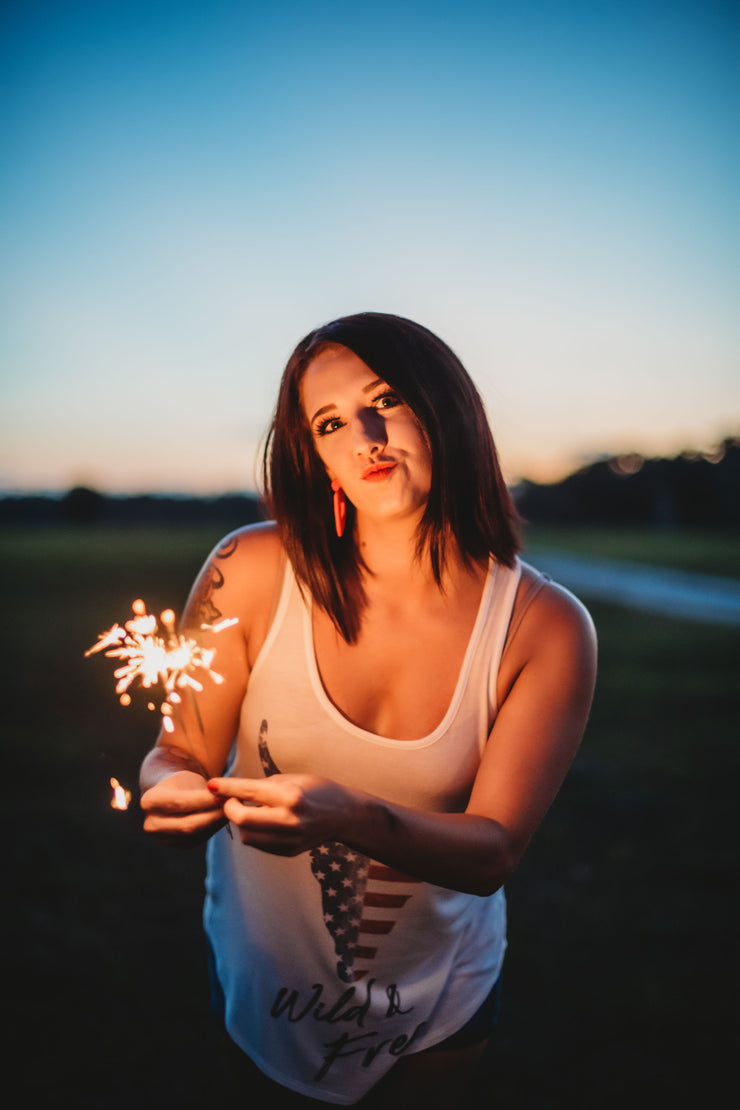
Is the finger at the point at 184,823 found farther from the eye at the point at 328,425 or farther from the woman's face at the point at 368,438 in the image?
the eye at the point at 328,425

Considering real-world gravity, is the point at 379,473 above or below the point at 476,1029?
above

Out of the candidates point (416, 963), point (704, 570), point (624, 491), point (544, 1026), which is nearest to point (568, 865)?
point (544, 1026)

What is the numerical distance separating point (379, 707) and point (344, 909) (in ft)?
2.03

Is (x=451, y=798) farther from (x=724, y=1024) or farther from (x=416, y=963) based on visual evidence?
(x=724, y=1024)

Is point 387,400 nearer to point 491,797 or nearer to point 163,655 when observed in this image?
point 163,655

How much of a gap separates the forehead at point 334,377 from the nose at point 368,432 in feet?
0.30

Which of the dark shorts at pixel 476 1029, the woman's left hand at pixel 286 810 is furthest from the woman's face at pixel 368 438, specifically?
the dark shorts at pixel 476 1029

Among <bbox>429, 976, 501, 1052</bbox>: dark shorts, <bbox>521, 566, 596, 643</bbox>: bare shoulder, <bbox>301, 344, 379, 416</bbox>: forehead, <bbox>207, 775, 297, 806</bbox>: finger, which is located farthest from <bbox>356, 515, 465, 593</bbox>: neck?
<bbox>429, 976, 501, 1052</bbox>: dark shorts

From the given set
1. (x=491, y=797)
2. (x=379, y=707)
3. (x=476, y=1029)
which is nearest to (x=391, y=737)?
(x=379, y=707)

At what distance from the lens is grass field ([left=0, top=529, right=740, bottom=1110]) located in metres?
4.07

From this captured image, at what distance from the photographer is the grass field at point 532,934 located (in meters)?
4.07

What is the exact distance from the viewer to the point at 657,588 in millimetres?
26125

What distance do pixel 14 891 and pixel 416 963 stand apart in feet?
15.9

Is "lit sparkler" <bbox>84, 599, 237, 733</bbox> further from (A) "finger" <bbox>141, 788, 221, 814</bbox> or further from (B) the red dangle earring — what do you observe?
(B) the red dangle earring
